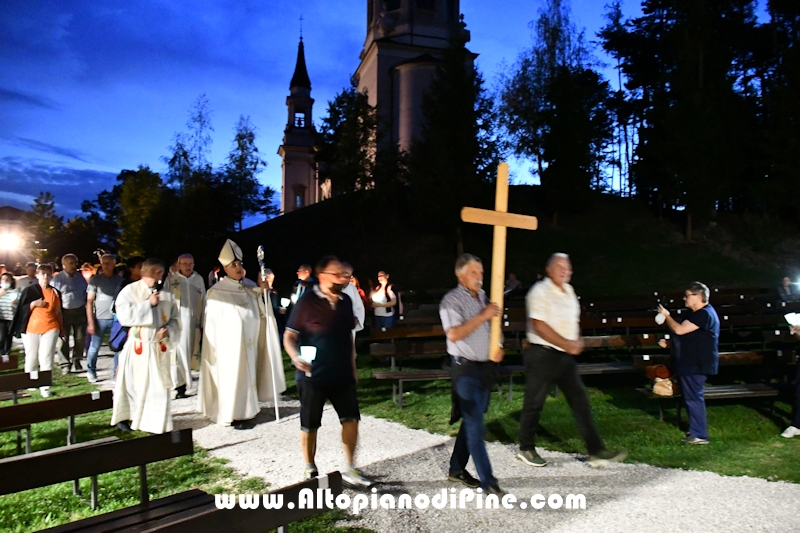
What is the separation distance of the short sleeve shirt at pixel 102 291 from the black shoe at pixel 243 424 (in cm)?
463

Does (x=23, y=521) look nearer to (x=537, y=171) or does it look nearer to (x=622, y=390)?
(x=622, y=390)

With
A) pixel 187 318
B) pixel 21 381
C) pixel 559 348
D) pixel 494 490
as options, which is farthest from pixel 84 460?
pixel 187 318

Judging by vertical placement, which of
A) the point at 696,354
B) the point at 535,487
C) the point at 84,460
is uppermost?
the point at 696,354

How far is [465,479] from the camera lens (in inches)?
201

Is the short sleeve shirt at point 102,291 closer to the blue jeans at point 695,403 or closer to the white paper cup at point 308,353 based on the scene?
the white paper cup at point 308,353

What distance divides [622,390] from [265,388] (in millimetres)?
5095

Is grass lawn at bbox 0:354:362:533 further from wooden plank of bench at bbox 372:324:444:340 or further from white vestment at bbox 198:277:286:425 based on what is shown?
wooden plank of bench at bbox 372:324:444:340

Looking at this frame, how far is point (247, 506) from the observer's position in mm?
2707

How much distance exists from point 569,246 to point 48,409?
29692 mm

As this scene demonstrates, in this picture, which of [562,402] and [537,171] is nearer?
[562,402]

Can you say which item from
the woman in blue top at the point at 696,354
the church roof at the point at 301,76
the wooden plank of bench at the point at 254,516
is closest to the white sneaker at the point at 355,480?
the wooden plank of bench at the point at 254,516

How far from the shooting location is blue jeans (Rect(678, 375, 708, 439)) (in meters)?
6.48

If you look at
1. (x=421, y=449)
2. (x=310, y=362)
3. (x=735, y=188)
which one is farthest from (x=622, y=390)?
(x=735, y=188)

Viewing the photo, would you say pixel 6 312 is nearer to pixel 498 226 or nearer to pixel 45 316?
pixel 45 316
